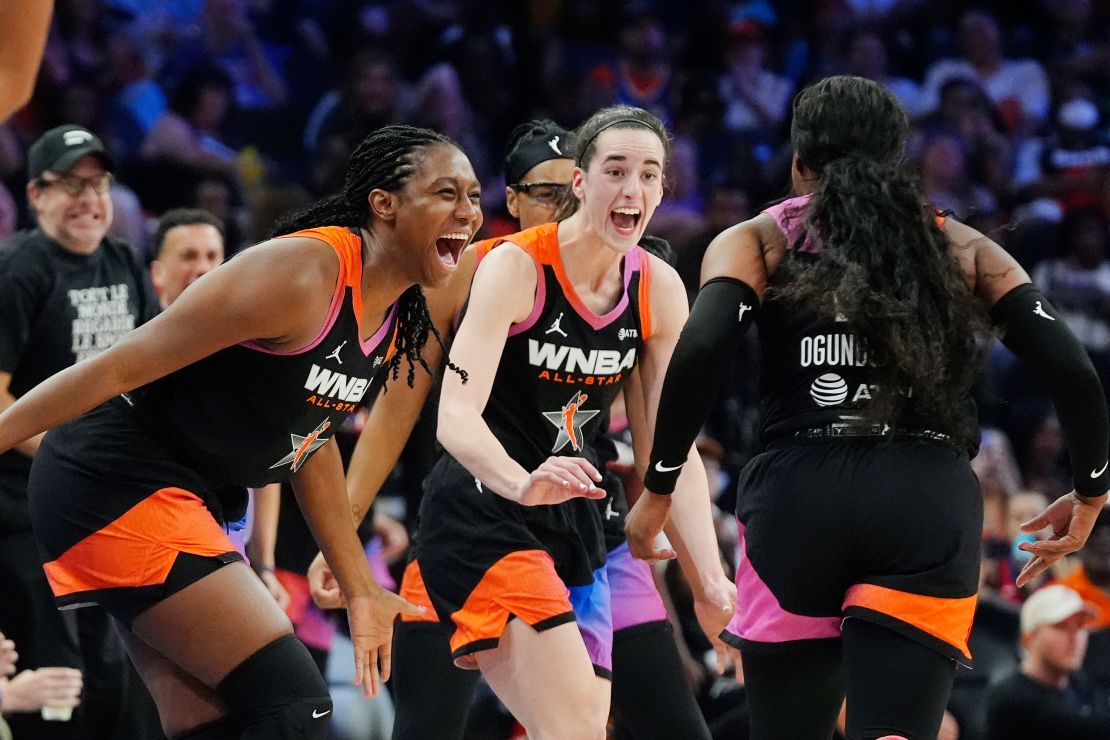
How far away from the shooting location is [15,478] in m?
5.01

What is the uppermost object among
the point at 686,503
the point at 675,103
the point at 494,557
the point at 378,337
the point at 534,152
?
the point at 675,103

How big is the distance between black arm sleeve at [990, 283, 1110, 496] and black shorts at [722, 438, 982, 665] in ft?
0.80

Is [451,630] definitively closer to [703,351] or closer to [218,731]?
[218,731]

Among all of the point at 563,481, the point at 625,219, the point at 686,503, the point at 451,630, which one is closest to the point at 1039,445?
the point at 686,503

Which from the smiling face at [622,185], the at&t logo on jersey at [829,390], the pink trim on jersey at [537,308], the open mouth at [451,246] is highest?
the smiling face at [622,185]

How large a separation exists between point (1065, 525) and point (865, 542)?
643 millimetres

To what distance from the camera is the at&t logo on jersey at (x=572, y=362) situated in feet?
12.6

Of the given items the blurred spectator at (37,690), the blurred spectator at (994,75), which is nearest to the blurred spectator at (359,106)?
the blurred spectator at (994,75)

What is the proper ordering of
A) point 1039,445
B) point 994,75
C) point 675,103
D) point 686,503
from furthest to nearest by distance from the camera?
1. point 994,75
2. point 675,103
3. point 1039,445
4. point 686,503

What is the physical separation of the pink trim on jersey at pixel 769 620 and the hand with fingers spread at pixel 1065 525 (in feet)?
1.78

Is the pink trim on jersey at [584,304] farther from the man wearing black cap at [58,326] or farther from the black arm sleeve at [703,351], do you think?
the man wearing black cap at [58,326]

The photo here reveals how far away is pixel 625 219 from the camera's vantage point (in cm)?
384

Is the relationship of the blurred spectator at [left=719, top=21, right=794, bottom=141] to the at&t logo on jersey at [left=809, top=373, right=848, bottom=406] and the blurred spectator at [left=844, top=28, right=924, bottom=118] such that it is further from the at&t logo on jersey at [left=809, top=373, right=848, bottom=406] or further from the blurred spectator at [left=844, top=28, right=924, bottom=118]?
the at&t logo on jersey at [left=809, top=373, right=848, bottom=406]

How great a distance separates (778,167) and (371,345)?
6179 millimetres
